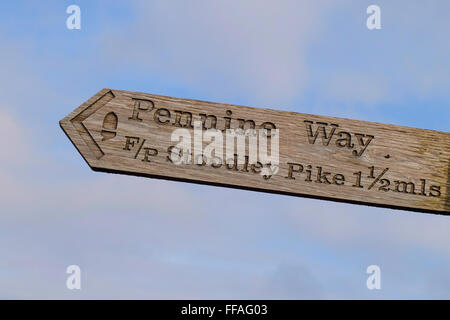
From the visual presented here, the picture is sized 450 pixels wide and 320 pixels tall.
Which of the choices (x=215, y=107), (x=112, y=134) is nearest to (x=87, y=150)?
(x=112, y=134)

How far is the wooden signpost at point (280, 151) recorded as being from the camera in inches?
172

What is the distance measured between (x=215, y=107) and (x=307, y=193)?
2.88ft

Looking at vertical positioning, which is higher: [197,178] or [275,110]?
[275,110]

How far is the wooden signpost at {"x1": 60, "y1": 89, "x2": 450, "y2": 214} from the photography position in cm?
437

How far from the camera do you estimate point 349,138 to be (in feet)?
15.1

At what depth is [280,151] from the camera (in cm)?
450
